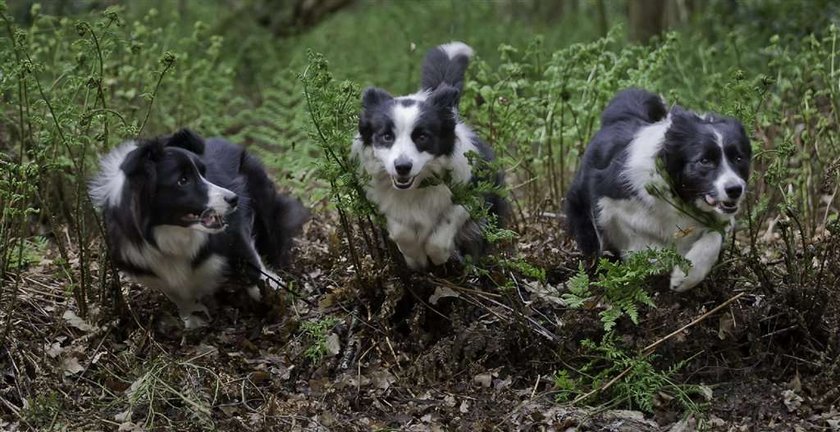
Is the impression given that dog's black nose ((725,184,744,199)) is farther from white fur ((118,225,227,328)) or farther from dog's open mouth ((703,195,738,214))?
white fur ((118,225,227,328))

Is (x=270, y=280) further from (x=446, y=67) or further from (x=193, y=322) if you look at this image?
(x=446, y=67)

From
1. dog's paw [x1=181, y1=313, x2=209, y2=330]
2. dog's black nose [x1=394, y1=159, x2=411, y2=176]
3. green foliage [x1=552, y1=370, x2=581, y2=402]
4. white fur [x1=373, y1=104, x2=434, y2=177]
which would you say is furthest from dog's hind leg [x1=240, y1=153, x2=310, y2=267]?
green foliage [x1=552, y1=370, x2=581, y2=402]

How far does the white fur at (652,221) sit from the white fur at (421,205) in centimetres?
97

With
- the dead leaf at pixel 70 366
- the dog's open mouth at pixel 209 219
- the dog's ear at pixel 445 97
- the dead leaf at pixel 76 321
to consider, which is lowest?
the dead leaf at pixel 76 321

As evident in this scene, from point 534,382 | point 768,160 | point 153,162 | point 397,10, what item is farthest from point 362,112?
point 397,10

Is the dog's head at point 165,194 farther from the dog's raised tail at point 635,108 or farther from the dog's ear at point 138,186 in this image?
the dog's raised tail at point 635,108

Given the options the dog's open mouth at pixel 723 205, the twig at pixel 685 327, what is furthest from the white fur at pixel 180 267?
the dog's open mouth at pixel 723 205

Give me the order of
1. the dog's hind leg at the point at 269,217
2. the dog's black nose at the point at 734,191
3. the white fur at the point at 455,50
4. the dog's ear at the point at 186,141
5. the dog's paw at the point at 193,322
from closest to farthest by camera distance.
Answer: the dog's black nose at the point at 734,191
the dog's ear at the point at 186,141
the dog's paw at the point at 193,322
the white fur at the point at 455,50
the dog's hind leg at the point at 269,217

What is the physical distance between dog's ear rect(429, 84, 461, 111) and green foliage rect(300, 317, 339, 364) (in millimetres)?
1413

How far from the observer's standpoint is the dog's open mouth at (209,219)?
6191 millimetres

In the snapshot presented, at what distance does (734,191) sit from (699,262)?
18.6 inches

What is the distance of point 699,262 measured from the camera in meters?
5.98

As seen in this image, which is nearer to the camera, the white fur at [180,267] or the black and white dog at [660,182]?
the black and white dog at [660,182]

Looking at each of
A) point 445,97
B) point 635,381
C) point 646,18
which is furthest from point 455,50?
point 646,18
